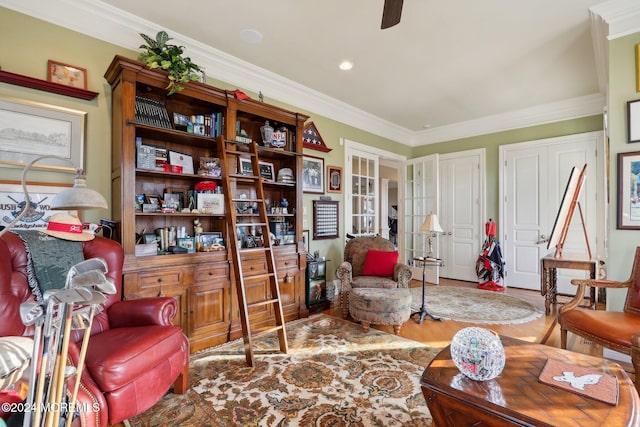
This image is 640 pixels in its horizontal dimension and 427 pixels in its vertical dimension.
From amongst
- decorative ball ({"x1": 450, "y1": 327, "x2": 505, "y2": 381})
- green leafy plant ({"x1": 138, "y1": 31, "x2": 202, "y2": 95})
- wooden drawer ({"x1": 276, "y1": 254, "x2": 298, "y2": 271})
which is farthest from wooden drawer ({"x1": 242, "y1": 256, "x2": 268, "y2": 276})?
decorative ball ({"x1": 450, "y1": 327, "x2": 505, "y2": 381})

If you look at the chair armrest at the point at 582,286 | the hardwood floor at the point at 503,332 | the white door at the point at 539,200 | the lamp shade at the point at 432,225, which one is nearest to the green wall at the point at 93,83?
the chair armrest at the point at 582,286

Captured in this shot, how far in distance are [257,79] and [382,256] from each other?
2.64 m

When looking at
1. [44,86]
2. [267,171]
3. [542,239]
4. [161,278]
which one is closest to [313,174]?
[267,171]

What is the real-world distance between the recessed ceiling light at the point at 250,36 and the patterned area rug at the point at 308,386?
2933 millimetres

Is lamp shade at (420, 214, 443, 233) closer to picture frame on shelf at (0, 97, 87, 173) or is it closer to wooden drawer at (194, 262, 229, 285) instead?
wooden drawer at (194, 262, 229, 285)

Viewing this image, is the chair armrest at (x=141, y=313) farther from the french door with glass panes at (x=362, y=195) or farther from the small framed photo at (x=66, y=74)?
the french door with glass panes at (x=362, y=195)

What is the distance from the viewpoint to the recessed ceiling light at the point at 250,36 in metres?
2.81

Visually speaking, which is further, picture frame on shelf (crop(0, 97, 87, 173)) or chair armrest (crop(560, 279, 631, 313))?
chair armrest (crop(560, 279, 631, 313))

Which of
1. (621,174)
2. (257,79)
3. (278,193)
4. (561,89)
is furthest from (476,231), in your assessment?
(257,79)

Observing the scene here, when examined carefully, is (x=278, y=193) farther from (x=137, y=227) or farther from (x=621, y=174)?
(x=621, y=174)

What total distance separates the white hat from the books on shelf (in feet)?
3.04

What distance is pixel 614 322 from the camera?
210 cm

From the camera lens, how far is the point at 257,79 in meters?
3.60

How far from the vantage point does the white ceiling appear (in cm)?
249
